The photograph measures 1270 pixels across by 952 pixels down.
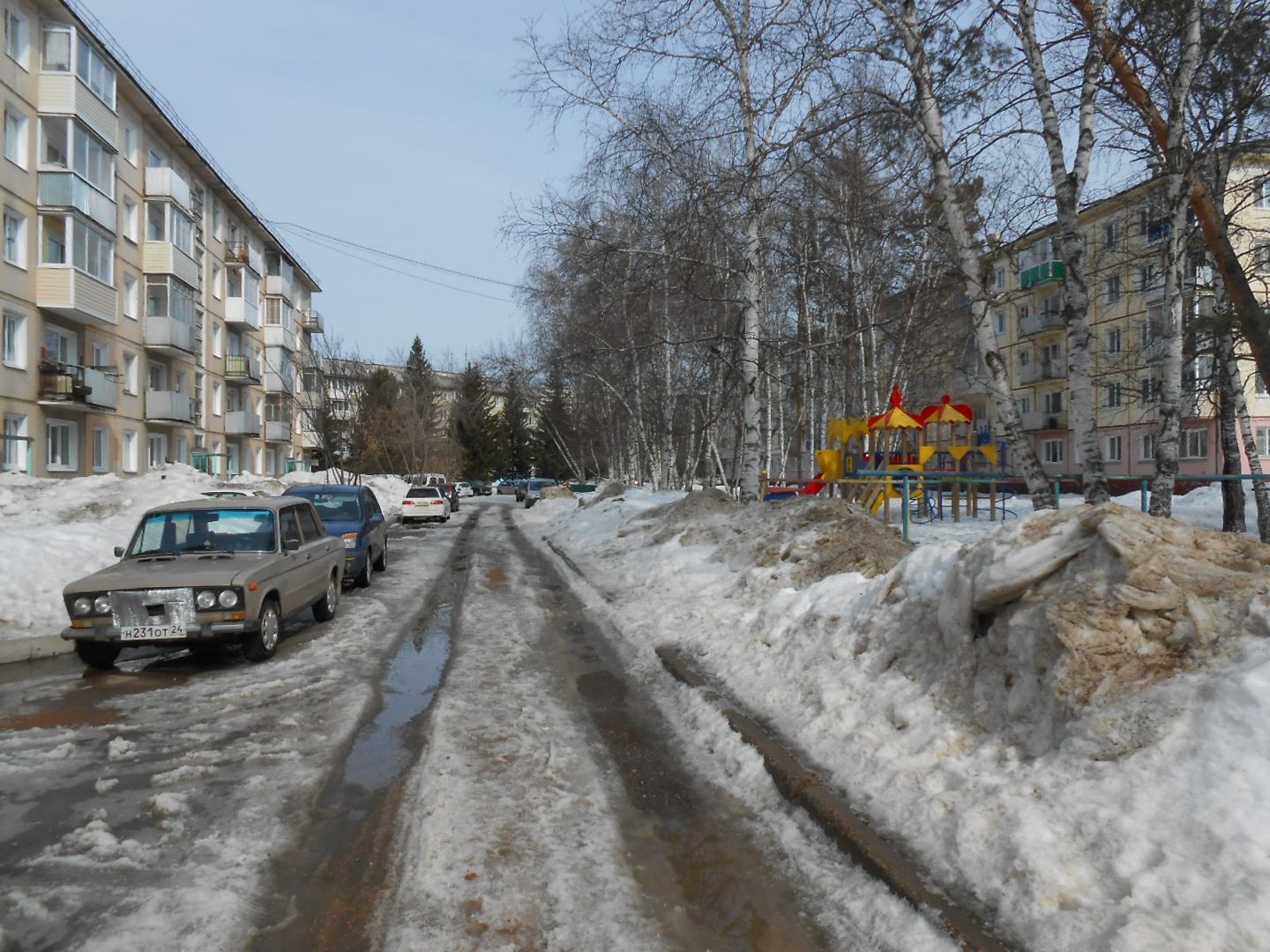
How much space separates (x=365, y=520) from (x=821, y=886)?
1215 cm

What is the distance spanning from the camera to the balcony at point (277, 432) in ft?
161

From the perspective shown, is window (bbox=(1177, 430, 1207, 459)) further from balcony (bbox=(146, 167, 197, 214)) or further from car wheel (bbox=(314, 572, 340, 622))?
balcony (bbox=(146, 167, 197, 214))

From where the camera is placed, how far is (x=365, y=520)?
14.8 metres

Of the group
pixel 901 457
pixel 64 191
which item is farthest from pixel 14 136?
pixel 901 457

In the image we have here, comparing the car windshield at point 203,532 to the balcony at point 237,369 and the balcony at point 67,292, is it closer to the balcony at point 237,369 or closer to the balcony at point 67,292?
the balcony at point 67,292

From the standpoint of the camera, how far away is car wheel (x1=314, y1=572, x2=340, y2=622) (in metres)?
10.8

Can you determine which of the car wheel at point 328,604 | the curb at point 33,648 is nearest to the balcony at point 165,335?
the car wheel at point 328,604

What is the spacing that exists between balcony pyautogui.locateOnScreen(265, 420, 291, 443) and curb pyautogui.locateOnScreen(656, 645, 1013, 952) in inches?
1886

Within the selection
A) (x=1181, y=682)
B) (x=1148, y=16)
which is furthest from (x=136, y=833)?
(x=1148, y=16)

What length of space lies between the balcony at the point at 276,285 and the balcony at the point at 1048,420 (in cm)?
4225

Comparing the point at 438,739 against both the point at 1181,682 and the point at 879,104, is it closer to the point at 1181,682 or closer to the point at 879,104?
the point at 1181,682

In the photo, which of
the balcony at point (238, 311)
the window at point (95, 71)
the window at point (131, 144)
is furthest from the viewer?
the balcony at point (238, 311)

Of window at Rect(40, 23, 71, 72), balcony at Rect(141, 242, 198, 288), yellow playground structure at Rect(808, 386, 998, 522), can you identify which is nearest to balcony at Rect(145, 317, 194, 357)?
balcony at Rect(141, 242, 198, 288)

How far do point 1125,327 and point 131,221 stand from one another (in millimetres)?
33257
